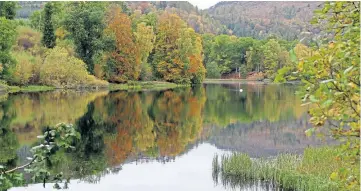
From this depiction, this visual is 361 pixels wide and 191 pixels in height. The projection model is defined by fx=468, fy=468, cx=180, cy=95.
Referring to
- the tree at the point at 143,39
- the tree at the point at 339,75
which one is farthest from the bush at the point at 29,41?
the tree at the point at 339,75

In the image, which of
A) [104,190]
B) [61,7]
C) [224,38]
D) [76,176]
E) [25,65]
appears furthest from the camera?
[224,38]

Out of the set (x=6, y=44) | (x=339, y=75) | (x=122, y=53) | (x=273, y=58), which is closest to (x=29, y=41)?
(x=122, y=53)

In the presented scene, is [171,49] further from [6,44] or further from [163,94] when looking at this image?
[6,44]

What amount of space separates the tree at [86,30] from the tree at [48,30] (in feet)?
7.93

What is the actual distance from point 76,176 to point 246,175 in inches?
228

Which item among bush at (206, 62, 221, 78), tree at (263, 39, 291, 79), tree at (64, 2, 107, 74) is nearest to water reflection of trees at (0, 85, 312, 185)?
tree at (64, 2, 107, 74)

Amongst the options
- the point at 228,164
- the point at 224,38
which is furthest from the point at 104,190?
the point at 224,38

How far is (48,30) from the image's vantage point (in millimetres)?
61156

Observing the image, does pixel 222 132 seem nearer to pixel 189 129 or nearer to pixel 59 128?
pixel 189 129

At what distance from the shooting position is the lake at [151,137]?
1669 centimetres

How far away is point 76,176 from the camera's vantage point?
1611cm

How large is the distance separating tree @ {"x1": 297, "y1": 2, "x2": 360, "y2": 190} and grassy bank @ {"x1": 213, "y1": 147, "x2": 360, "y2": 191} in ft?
30.2

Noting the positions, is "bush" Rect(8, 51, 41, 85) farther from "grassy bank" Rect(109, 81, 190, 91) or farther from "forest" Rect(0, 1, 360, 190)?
"grassy bank" Rect(109, 81, 190, 91)

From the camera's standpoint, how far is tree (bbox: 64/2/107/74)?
193 feet
